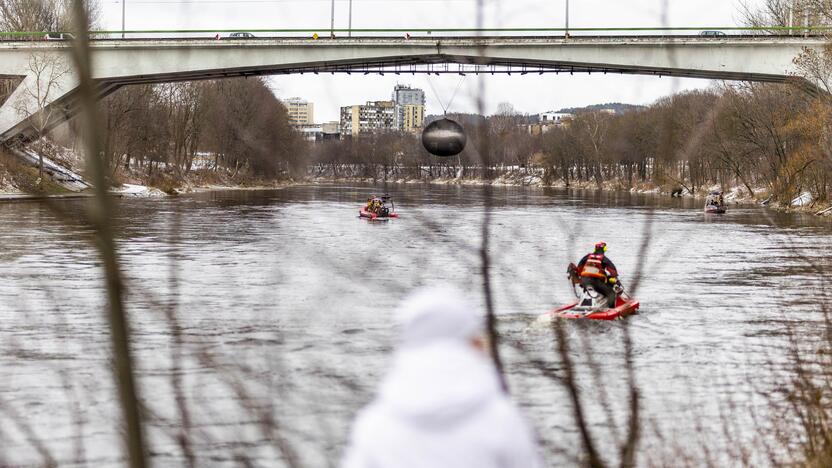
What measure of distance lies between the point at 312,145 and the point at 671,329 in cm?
1219

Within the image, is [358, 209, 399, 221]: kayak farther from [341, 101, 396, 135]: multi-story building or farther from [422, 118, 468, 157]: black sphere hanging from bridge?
[422, 118, 468, 157]: black sphere hanging from bridge

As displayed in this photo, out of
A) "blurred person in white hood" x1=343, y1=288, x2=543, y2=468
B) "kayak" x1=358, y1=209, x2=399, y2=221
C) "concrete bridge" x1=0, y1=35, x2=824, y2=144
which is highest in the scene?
"concrete bridge" x1=0, y1=35, x2=824, y2=144

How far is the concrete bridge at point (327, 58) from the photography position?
51.8m

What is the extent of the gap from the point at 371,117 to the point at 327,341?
1031cm

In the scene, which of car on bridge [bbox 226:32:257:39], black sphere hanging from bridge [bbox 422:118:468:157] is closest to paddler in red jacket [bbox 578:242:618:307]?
black sphere hanging from bridge [bbox 422:118:468:157]

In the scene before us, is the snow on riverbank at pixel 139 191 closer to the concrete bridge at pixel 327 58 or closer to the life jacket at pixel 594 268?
the concrete bridge at pixel 327 58

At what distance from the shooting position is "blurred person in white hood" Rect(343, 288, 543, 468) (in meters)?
2.43

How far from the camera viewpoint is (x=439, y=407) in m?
2.40

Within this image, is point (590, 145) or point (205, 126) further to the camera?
point (205, 126)

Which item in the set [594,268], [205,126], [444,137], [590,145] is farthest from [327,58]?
[444,137]

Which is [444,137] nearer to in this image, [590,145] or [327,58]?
[590,145]

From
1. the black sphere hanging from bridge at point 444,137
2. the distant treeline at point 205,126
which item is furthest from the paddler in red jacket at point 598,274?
the black sphere hanging from bridge at point 444,137

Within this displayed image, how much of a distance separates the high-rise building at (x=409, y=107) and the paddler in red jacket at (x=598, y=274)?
45.8 ft

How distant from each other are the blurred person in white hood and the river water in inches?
37.2
